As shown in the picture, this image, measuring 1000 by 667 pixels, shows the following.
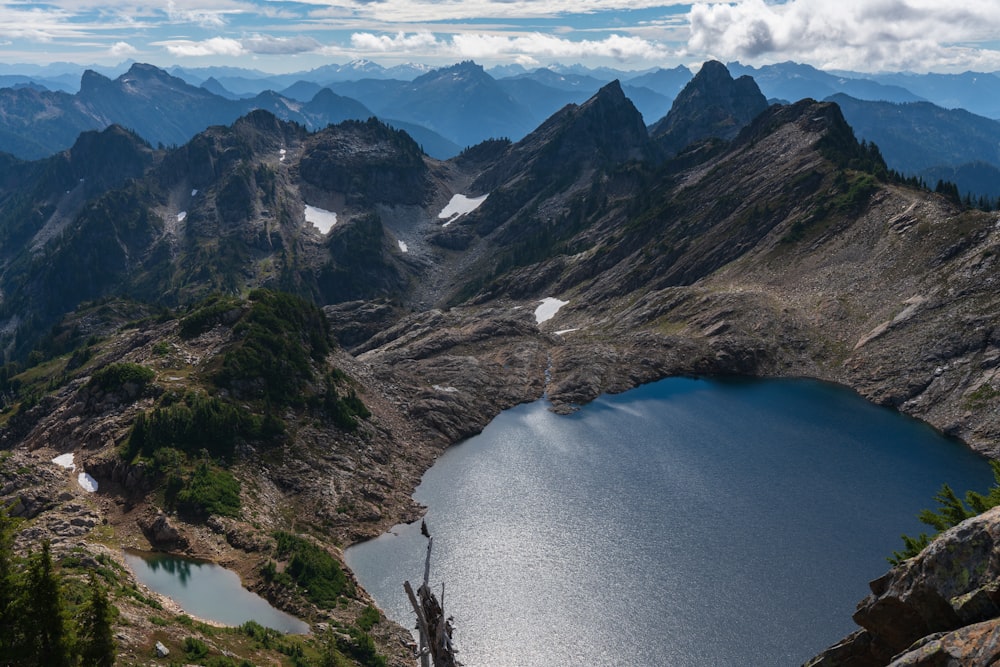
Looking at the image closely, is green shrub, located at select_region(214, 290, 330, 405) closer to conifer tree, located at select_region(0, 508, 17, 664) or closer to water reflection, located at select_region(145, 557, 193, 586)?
water reflection, located at select_region(145, 557, 193, 586)

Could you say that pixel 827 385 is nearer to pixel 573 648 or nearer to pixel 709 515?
pixel 709 515

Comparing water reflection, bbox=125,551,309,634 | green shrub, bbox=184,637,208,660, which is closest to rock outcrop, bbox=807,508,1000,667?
green shrub, bbox=184,637,208,660

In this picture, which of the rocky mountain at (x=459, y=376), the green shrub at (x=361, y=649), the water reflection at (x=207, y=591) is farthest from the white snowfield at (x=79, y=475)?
the green shrub at (x=361, y=649)

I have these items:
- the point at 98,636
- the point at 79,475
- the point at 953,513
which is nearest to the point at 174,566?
the point at 79,475

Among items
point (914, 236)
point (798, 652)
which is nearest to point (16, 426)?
point (798, 652)

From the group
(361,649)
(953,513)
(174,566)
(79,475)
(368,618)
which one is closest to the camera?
(953,513)

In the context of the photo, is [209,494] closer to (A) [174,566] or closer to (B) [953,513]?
(A) [174,566]

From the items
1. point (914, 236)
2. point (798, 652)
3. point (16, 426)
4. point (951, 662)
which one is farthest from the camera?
point (914, 236)

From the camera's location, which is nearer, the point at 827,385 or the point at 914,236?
the point at 827,385
